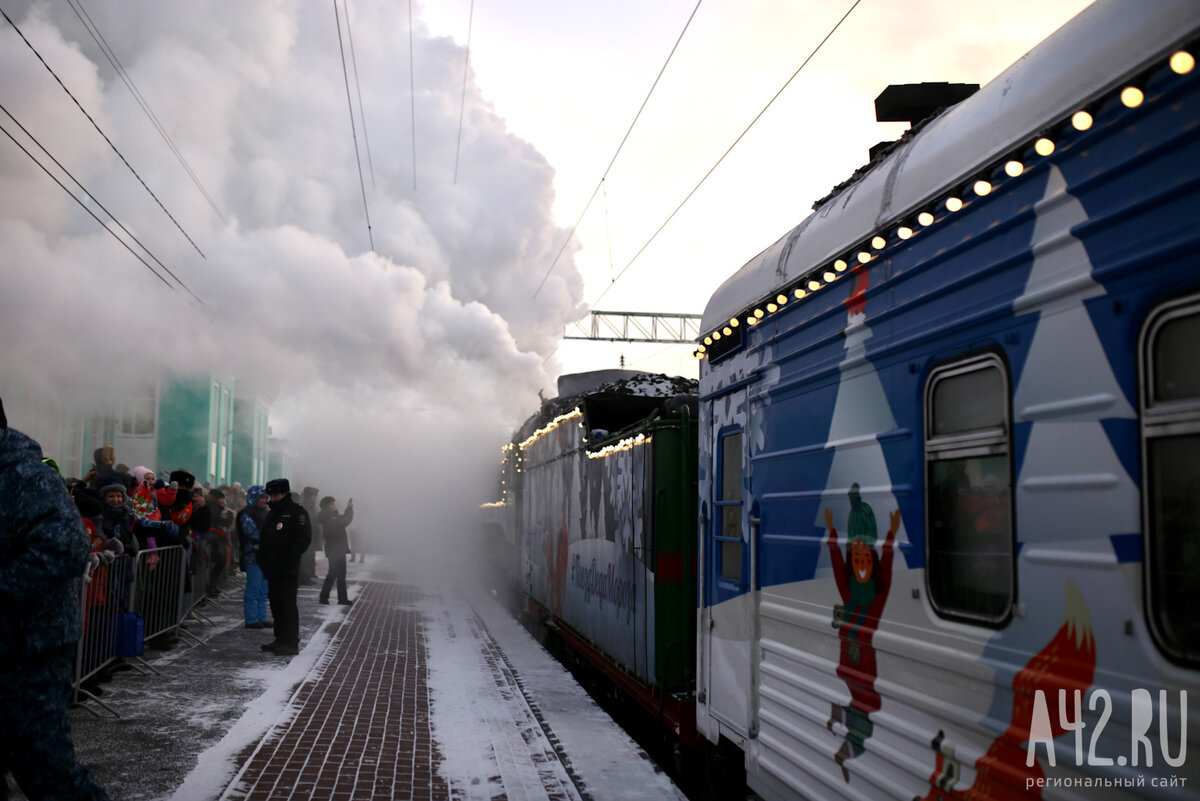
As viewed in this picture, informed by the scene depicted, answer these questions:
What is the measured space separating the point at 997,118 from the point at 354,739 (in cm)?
565

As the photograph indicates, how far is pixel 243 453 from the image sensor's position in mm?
40500

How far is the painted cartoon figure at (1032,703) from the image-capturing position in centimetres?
235

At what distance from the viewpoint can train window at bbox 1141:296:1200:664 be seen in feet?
6.81

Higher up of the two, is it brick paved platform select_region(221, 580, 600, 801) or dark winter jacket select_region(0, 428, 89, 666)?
dark winter jacket select_region(0, 428, 89, 666)

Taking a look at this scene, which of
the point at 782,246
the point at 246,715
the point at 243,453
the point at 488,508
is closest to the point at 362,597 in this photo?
the point at 488,508

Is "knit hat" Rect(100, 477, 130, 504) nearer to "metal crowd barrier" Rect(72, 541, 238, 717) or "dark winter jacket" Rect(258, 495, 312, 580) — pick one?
"metal crowd barrier" Rect(72, 541, 238, 717)

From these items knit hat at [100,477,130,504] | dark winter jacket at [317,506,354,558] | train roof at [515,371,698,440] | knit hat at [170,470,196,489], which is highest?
train roof at [515,371,698,440]

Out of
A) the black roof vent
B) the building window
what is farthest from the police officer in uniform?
the building window

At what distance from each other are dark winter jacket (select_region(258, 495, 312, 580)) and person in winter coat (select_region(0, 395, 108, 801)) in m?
6.38

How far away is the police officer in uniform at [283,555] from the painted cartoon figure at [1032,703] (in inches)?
315

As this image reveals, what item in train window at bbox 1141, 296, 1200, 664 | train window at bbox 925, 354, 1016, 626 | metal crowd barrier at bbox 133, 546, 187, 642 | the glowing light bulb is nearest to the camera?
train window at bbox 1141, 296, 1200, 664

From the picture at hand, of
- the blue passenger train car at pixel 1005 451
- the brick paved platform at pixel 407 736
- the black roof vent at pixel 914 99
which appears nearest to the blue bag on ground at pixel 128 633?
the brick paved platform at pixel 407 736

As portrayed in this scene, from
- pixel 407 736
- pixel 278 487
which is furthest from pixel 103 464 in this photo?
pixel 407 736

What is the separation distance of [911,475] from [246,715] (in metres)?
5.67
